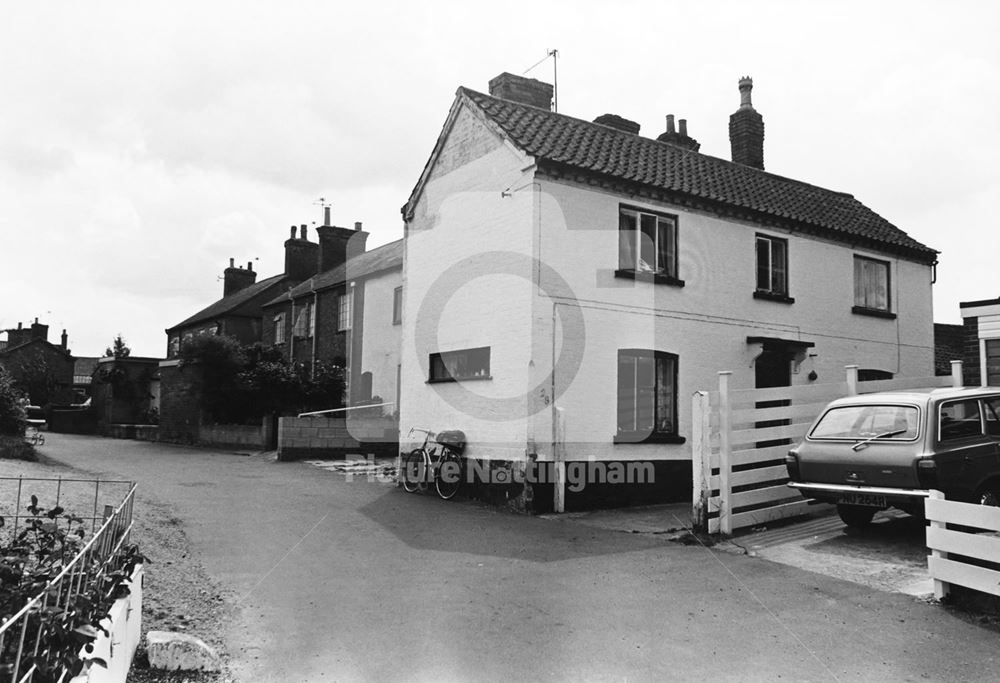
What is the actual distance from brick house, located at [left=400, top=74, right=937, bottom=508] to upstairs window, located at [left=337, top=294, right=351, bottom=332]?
33.5 ft

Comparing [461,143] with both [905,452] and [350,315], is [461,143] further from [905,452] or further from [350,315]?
[350,315]

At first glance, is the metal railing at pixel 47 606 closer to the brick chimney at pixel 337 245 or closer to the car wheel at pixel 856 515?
the car wheel at pixel 856 515

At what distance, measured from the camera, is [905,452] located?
8797 millimetres

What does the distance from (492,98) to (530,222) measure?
4.10 metres

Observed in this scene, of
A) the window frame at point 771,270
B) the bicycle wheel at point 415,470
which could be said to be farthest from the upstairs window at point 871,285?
the bicycle wheel at point 415,470

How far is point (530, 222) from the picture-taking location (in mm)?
13234

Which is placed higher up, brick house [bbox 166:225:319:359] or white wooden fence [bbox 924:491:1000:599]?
brick house [bbox 166:225:319:359]

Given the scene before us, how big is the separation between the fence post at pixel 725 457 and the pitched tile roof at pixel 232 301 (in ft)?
100

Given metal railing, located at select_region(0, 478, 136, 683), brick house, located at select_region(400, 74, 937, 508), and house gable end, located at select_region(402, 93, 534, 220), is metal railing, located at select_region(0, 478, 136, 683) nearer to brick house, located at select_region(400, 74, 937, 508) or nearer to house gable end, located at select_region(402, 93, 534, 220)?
brick house, located at select_region(400, 74, 937, 508)

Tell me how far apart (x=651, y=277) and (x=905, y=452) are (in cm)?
636

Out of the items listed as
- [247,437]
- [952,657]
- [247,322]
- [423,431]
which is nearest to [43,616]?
[952,657]

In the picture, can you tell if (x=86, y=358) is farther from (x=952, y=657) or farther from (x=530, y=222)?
(x=952, y=657)

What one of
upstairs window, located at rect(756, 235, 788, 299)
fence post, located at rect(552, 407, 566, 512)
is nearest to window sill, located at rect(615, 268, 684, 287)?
upstairs window, located at rect(756, 235, 788, 299)

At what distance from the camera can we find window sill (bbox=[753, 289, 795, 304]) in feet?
52.5
